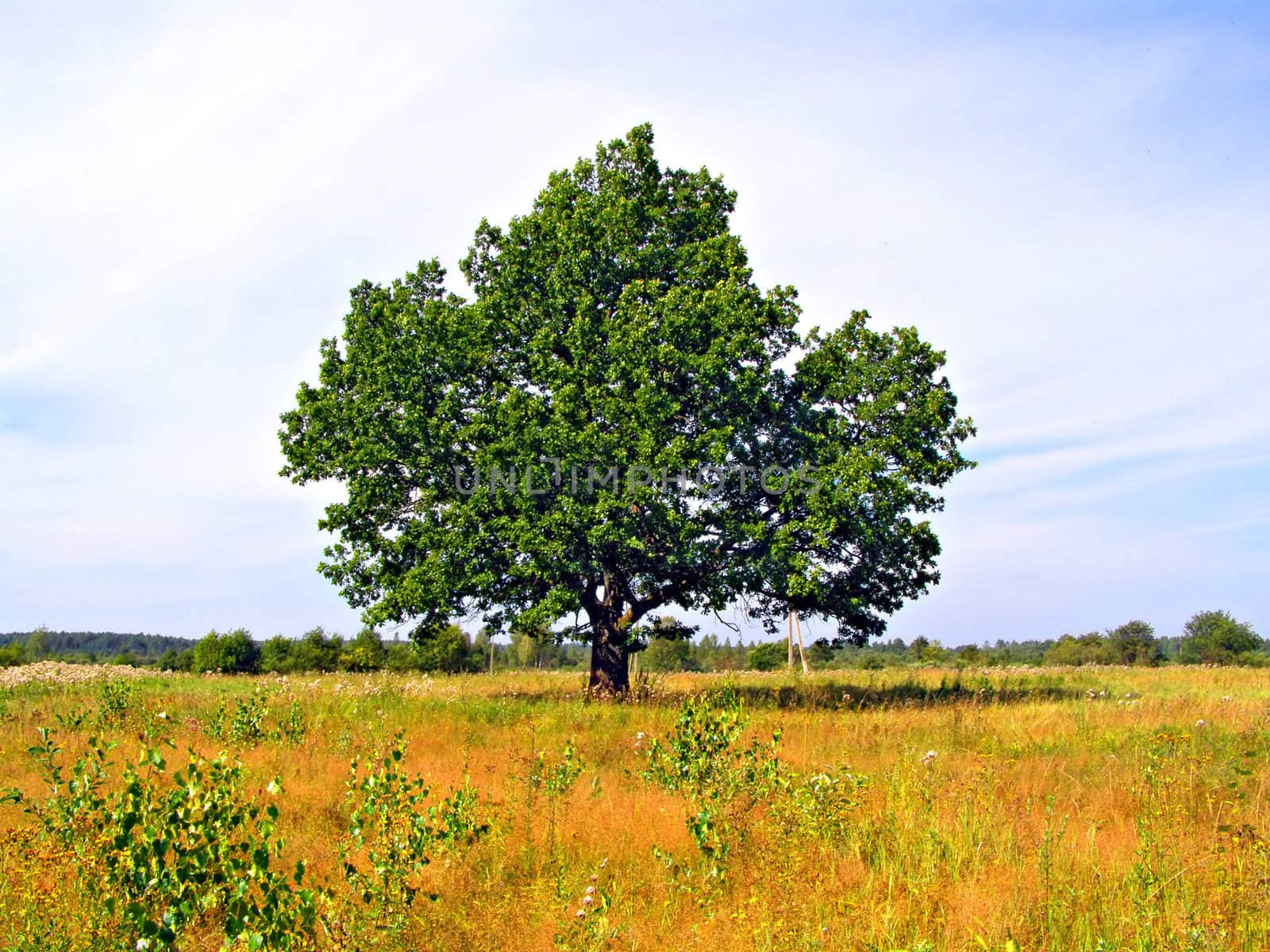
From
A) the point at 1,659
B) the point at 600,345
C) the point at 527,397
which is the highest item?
the point at 600,345

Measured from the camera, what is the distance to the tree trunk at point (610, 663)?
62.3 ft

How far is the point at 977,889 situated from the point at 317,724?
10.7m

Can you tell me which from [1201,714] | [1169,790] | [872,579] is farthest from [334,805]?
[1201,714]

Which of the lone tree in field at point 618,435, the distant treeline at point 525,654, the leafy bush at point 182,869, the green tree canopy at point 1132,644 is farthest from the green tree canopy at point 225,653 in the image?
the green tree canopy at point 1132,644

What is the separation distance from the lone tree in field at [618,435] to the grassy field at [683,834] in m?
4.53

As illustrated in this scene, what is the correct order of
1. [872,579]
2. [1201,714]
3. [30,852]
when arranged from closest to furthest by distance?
[30,852] < [1201,714] < [872,579]

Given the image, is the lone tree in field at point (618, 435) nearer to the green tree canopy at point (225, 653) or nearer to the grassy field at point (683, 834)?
the grassy field at point (683, 834)

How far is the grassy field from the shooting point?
16.9 ft

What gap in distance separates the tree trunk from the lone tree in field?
0.07m

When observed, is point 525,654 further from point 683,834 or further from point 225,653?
point 683,834

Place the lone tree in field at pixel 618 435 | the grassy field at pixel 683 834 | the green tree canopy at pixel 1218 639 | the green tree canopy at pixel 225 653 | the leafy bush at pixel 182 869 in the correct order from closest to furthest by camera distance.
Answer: the leafy bush at pixel 182 869 < the grassy field at pixel 683 834 < the lone tree in field at pixel 618 435 < the green tree canopy at pixel 225 653 < the green tree canopy at pixel 1218 639

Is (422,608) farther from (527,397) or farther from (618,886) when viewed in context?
(618,886)

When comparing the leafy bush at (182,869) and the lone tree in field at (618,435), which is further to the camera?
the lone tree in field at (618,435)

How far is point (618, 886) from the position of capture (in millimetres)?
6289
